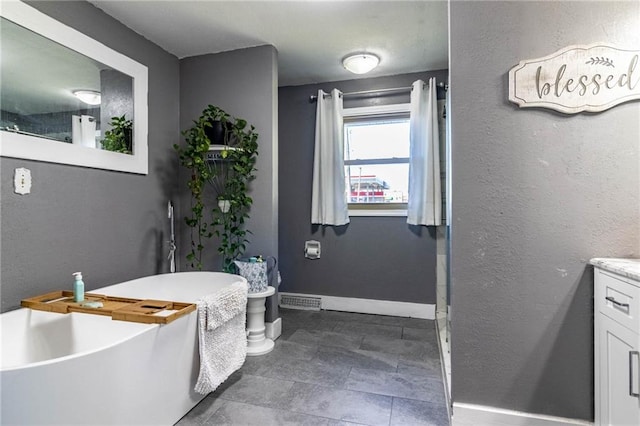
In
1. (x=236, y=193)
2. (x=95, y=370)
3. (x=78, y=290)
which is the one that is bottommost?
(x=95, y=370)

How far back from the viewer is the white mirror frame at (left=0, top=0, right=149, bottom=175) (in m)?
1.63

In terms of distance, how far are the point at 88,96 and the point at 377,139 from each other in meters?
2.51

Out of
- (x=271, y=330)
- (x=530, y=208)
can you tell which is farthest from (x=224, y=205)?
(x=530, y=208)

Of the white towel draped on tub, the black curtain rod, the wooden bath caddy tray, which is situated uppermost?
the black curtain rod

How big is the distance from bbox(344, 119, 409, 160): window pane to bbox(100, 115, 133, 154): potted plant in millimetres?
2029

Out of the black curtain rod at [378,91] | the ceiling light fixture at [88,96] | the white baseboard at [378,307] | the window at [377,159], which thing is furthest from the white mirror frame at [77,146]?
the white baseboard at [378,307]

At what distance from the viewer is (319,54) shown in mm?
2740

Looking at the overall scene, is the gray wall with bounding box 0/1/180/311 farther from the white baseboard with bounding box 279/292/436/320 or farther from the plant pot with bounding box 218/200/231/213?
the white baseboard with bounding box 279/292/436/320

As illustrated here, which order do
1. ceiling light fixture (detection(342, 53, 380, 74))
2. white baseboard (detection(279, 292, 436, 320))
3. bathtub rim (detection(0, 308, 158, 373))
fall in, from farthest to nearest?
white baseboard (detection(279, 292, 436, 320)) → ceiling light fixture (detection(342, 53, 380, 74)) → bathtub rim (detection(0, 308, 158, 373))

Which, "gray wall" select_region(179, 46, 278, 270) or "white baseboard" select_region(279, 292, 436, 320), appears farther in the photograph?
"white baseboard" select_region(279, 292, 436, 320)

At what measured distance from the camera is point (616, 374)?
1.21 m

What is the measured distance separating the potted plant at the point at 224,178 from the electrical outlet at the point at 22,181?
3.15 feet

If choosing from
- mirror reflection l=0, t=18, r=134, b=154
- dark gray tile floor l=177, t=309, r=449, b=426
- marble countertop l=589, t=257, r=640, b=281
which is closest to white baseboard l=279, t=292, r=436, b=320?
dark gray tile floor l=177, t=309, r=449, b=426

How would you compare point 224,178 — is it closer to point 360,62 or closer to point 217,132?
point 217,132
